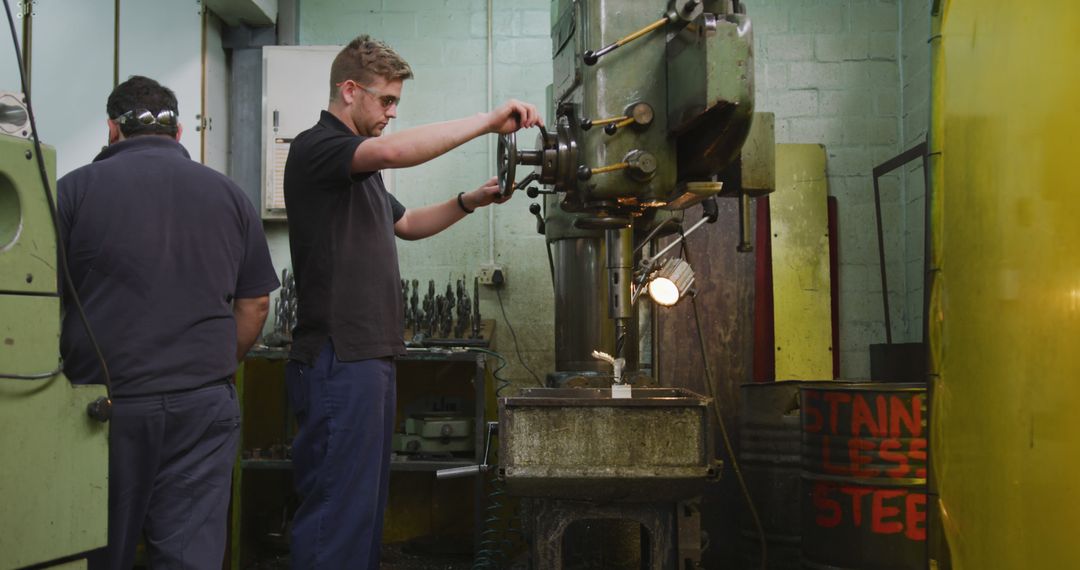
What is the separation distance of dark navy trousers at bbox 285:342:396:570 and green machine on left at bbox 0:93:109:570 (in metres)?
0.60

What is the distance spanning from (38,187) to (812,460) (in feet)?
6.59

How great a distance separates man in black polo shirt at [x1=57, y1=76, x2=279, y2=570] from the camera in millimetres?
1526

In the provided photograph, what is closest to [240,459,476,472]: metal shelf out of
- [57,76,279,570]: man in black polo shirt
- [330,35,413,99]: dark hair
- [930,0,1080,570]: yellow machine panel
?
[57,76,279,570]: man in black polo shirt

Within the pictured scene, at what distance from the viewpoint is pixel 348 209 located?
6.02 ft

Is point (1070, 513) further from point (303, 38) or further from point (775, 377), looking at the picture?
point (303, 38)

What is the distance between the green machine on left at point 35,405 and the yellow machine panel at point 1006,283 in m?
1.07

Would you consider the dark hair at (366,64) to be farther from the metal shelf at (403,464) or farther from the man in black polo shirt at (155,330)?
the metal shelf at (403,464)

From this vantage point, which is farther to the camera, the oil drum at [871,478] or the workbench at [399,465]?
the workbench at [399,465]

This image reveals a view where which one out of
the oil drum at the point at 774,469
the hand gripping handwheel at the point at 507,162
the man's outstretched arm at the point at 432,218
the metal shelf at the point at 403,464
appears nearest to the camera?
the hand gripping handwheel at the point at 507,162

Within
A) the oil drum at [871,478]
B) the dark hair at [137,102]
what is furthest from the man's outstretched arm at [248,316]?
the oil drum at [871,478]

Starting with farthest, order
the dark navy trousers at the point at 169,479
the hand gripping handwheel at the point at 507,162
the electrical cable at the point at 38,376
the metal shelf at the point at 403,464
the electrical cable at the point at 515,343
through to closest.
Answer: the electrical cable at the point at 515,343, the metal shelf at the point at 403,464, the hand gripping handwheel at the point at 507,162, the dark navy trousers at the point at 169,479, the electrical cable at the point at 38,376

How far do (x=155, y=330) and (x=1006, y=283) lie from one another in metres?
1.35

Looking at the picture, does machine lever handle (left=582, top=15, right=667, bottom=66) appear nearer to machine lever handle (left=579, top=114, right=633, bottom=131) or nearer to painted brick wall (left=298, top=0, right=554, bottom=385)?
machine lever handle (left=579, top=114, right=633, bottom=131)

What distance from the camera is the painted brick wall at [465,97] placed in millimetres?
3475
